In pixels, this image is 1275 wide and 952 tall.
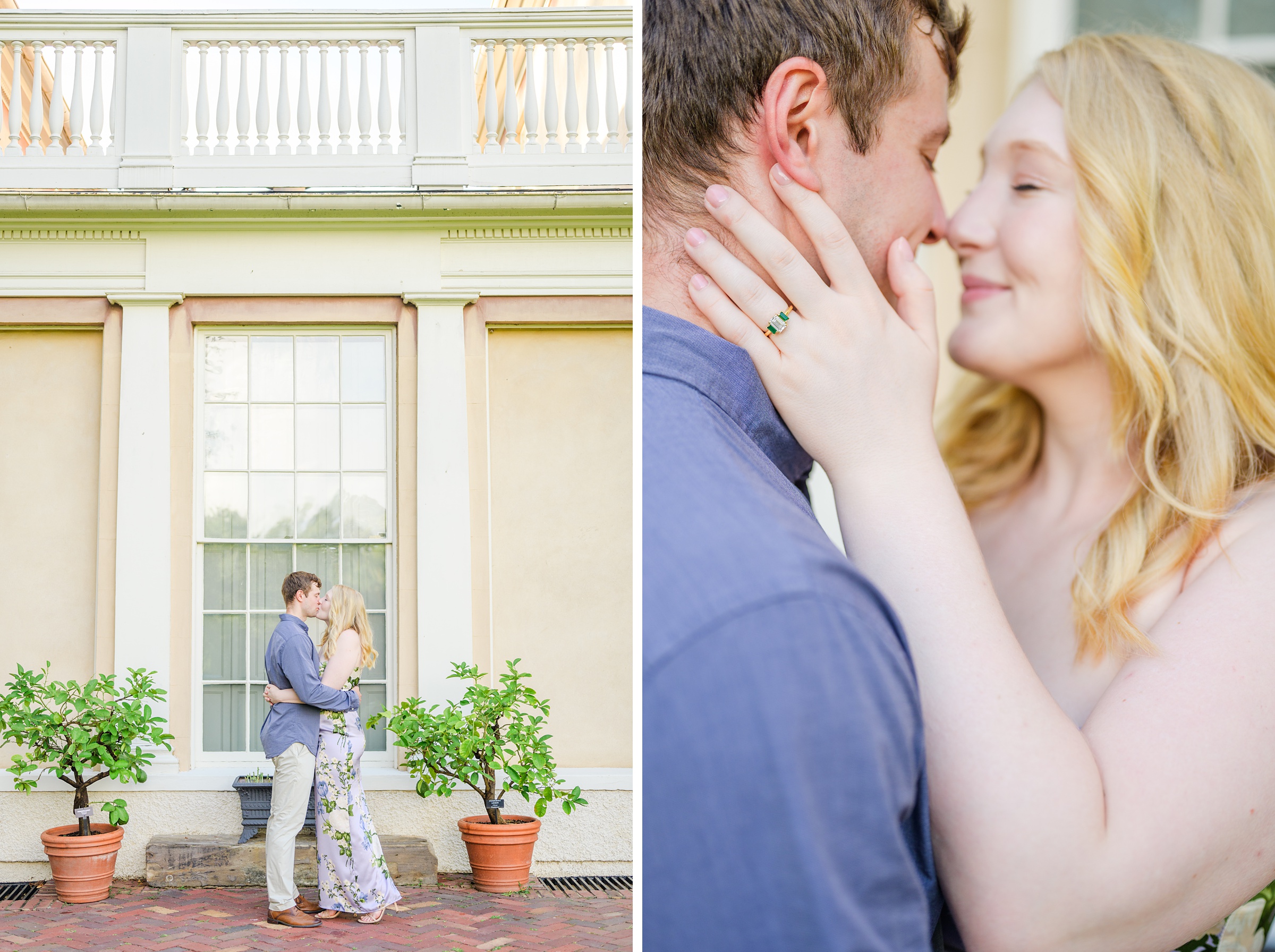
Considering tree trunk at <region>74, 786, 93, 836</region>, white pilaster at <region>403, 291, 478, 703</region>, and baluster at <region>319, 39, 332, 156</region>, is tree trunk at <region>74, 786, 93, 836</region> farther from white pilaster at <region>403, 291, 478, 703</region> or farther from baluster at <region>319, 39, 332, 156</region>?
baluster at <region>319, 39, 332, 156</region>

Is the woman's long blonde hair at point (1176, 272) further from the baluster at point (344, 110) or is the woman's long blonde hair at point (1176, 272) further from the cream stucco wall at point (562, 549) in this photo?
the baluster at point (344, 110)

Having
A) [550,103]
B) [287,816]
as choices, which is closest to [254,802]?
[287,816]

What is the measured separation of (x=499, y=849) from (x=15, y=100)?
2.14 m

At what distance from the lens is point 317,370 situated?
237cm

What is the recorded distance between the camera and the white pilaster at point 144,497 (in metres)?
2.21

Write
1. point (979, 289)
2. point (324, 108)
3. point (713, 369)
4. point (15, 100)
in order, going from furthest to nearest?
point (324, 108) → point (15, 100) → point (979, 289) → point (713, 369)

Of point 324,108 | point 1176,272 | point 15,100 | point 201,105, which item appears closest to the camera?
point 1176,272

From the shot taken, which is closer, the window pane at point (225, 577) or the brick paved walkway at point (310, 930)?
the brick paved walkway at point (310, 930)

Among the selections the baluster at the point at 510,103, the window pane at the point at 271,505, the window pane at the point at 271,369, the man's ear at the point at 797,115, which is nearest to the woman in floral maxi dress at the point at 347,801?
the window pane at the point at 271,505

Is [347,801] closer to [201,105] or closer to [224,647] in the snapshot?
[224,647]

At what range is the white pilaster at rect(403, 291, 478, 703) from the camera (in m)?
2.40

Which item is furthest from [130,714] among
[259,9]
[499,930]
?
[259,9]

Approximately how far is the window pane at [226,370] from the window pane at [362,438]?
0.25m

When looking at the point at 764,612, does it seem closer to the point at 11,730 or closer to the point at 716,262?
the point at 716,262
